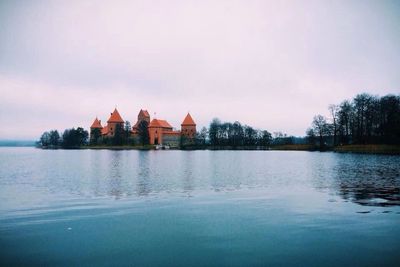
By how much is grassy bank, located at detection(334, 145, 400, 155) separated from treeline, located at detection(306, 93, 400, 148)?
2.25 metres

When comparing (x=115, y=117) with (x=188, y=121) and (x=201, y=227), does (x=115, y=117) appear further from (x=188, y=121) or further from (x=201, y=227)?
(x=201, y=227)

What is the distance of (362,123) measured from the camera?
238 feet

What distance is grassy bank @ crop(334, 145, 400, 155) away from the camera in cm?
5947

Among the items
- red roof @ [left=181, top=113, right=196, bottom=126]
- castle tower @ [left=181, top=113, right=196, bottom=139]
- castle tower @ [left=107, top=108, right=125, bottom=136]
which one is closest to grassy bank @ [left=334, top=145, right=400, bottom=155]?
castle tower @ [left=181, top=113, right=196, bottom=139]

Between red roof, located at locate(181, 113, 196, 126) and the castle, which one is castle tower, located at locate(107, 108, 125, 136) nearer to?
the castle

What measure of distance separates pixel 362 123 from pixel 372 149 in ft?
38.7

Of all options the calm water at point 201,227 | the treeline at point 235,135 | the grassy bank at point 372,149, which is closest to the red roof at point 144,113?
the treeline at point 235,135

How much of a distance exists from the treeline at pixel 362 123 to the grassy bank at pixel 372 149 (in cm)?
225

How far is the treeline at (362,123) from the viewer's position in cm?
6406

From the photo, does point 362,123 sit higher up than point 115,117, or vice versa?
point 115,117

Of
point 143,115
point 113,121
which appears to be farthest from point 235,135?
point 113,121

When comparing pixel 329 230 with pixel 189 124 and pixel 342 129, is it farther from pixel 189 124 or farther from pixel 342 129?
pixel 189 124

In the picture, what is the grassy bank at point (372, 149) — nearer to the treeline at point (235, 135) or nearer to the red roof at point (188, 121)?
the treeline at point (235, 135)

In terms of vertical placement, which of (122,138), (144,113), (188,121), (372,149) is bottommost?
(372,149)
